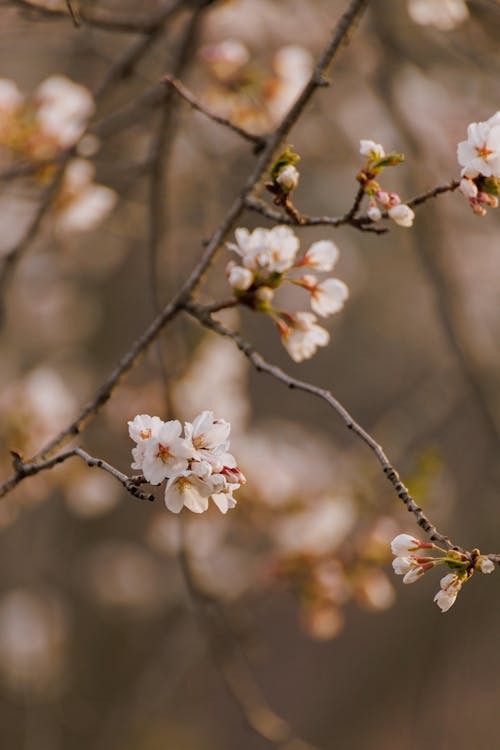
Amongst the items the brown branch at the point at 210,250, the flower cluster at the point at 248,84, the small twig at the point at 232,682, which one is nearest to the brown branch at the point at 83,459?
the brown branch at the point at 210,250

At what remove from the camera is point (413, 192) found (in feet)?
8.84

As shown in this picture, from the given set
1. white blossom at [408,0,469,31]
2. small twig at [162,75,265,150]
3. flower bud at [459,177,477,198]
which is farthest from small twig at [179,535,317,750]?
white blossom at [408,0,469,31]

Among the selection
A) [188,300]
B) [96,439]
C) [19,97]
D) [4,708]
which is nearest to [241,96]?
[19,97]

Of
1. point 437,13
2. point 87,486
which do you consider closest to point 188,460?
point 437,13

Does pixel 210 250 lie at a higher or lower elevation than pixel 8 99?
lower

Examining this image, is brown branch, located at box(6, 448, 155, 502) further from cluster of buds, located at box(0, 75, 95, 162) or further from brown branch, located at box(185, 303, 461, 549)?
cluster of buds, located at box(0, 75, 95, 162)

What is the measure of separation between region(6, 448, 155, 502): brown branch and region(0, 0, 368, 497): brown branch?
0.06 feet

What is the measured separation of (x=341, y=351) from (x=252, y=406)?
991 mm

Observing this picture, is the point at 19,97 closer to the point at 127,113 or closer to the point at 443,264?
the point at 127,113

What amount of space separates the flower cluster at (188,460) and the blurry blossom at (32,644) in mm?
3348

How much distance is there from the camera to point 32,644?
421 centimetres

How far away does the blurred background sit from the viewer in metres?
2.21

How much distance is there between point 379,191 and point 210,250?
27 centimetres

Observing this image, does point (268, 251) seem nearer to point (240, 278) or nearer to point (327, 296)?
point (240, 278)
